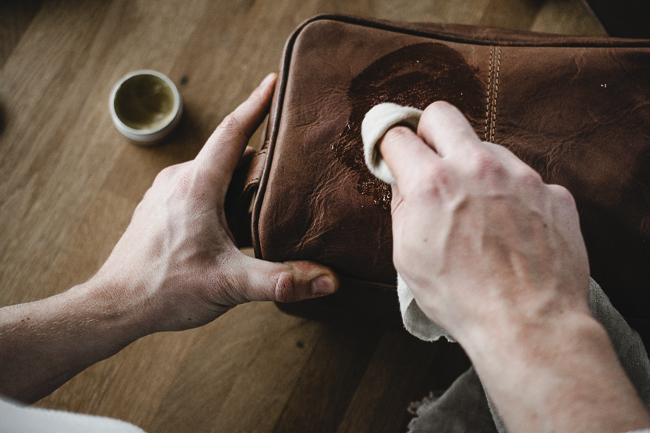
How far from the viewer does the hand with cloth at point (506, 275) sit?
0.36 meters

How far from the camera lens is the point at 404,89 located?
582mm

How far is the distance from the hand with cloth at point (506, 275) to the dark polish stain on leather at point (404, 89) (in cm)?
12

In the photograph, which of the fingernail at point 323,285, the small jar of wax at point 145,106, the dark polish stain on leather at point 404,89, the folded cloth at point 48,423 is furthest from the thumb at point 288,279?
the small jar of wax at point 145,106

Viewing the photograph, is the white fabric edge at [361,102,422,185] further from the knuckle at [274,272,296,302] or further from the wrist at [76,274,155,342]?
the wrist at [76,274,155,342]

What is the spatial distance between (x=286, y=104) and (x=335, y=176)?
5.5 inches

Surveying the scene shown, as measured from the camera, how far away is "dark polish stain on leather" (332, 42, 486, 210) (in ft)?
1.86

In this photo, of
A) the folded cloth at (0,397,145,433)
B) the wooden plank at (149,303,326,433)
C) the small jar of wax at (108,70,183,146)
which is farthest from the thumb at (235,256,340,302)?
the small jar of wax at (108,70,183,146)

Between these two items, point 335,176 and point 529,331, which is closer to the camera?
point 529,331

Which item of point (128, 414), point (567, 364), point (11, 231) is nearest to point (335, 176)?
point (567, 364)

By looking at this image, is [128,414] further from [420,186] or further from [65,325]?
[420,186]

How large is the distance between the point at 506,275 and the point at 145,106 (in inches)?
36.3

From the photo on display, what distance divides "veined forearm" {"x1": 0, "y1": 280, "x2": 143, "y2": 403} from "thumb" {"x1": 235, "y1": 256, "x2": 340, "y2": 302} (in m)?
0.22

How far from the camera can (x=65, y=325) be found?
634mm

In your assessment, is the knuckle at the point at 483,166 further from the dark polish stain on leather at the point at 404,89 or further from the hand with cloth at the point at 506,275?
the dark polish stain on leather at the point at 404,89
